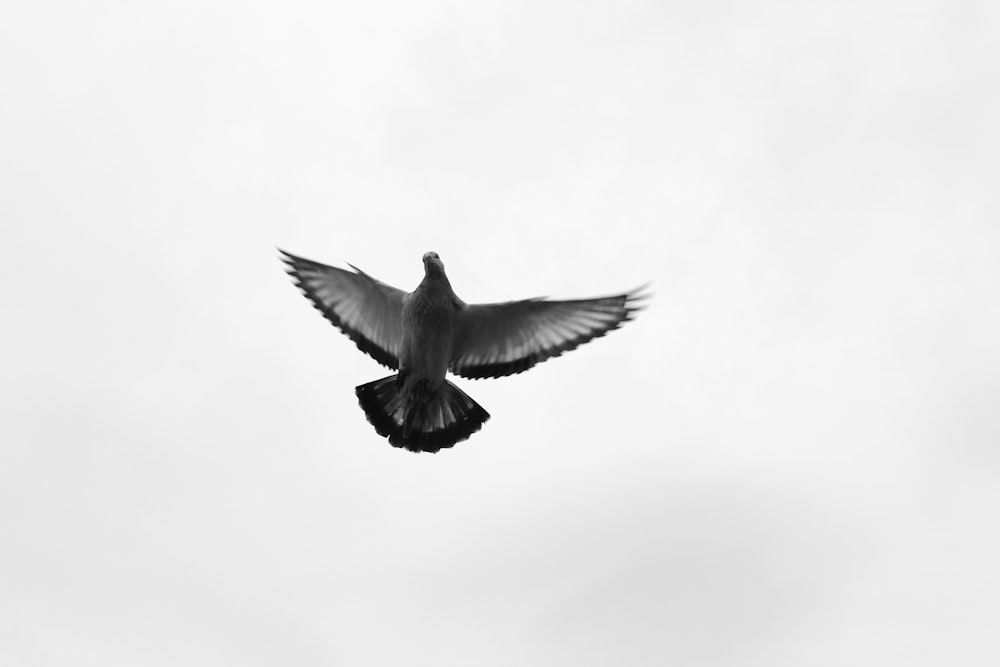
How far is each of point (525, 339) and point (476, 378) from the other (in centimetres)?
96

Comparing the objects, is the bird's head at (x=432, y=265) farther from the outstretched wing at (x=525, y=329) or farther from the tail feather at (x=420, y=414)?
the tail feather at (x=420, y=414)

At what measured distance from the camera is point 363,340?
2077cm

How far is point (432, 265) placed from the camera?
63.3ft

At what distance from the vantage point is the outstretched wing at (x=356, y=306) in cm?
2025

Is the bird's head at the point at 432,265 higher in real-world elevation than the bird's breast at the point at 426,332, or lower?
higher

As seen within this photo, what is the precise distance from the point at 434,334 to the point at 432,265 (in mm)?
995

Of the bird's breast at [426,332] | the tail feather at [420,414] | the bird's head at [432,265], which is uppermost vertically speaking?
the bird's head at [432,265]

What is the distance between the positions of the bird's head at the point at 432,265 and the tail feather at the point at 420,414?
1.77 meters

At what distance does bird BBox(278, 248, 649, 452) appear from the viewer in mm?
19469

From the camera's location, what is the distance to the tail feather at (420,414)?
2012 cm

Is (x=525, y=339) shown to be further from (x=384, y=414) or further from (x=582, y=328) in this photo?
(x=384, y=414)

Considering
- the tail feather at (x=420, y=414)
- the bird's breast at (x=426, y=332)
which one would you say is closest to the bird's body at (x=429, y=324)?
the bird's breast at (x=426, y=332)

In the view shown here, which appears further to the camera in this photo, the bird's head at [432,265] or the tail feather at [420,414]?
the tail feather at [420,414]

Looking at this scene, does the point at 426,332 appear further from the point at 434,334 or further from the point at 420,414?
the point at 420,414
